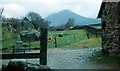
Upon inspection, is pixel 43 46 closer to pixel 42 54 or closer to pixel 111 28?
pixel 42 54

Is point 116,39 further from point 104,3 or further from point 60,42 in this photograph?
point 60,42

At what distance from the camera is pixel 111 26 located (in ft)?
26.9

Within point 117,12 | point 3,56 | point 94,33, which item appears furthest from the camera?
point 94,33

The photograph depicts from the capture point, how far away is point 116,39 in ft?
25.8

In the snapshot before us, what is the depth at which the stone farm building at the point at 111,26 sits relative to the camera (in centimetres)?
780

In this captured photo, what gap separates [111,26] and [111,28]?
0.06 metres

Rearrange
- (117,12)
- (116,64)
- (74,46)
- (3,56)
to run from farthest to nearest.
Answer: (74,46) < (117,12) < (116,64) < (3,56)

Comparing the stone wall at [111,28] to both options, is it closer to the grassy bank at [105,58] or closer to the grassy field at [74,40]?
the grassy bank at [105,58]

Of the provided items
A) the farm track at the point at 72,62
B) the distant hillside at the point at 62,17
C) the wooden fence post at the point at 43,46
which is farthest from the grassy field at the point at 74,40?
the wooden fence post at the point at 43,46

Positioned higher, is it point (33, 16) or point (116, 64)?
point (33, 16)

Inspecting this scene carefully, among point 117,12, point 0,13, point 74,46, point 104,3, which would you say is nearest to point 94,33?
point 74,46

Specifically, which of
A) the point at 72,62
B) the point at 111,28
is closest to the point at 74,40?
the point at 111,28

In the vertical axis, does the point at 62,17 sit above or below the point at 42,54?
above

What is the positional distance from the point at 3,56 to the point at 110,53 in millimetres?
3565
